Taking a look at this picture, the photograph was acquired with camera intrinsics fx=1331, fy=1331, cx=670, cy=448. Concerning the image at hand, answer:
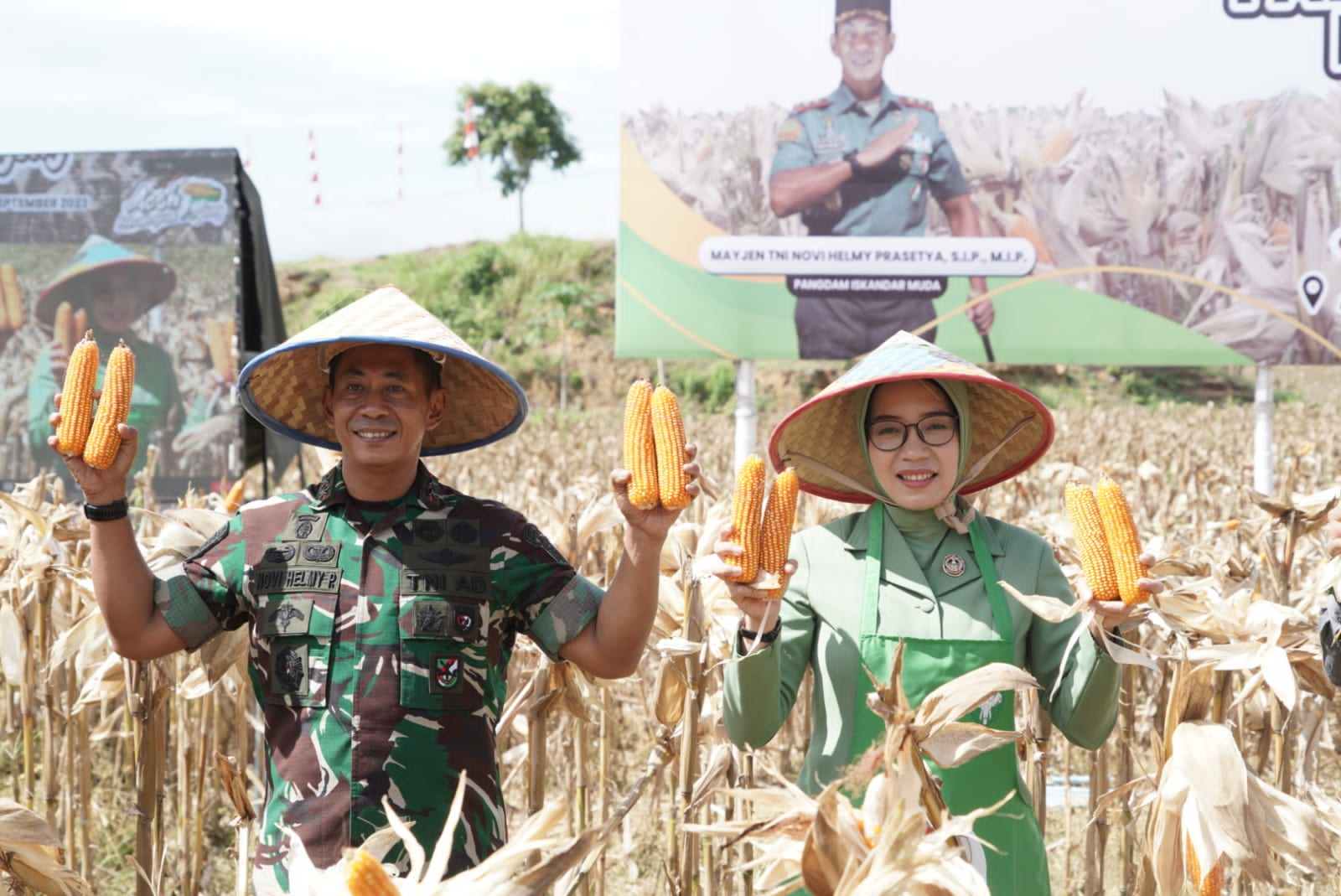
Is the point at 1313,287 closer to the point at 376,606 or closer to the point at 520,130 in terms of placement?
the point at 376,606

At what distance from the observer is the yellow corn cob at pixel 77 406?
1.99 meters

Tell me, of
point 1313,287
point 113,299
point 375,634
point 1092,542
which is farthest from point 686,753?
point 113,299

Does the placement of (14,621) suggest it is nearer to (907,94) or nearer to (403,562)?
(403,562)

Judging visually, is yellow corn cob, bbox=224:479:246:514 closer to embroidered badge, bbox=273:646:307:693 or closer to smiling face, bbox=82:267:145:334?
embroidered badge, bbox=273:646:307:693

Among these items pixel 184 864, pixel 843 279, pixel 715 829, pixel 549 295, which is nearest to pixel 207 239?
pixel 843 279

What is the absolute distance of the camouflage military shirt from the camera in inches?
83.5

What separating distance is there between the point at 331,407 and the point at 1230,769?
157 centimetres

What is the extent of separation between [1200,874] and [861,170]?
218 inches

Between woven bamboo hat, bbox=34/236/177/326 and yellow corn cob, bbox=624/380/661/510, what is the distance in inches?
236

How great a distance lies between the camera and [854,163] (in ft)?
23.3

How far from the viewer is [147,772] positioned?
281cm

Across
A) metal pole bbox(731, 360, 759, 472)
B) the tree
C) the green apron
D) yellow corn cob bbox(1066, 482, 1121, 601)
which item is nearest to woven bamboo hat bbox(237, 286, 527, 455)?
the green apron

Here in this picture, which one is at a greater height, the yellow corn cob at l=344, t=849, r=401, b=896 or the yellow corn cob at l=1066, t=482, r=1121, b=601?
the yellow corn cob at l=1066, t=482, r=1121, b=601

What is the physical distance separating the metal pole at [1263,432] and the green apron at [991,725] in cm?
529
